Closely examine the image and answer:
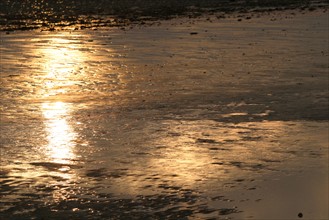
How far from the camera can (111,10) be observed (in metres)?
41.0

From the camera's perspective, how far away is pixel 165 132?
→ 1312cm

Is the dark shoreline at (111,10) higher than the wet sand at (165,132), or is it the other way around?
the dark shoreline at (111,10)

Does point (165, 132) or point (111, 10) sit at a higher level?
point (111, 10)

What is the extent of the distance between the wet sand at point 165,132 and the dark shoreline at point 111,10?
365 inches

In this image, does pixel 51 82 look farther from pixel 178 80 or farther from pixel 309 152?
pixel 309 152

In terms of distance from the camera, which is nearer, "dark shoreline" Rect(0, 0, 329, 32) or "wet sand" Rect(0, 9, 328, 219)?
"wet sand" Rect(0, 9, 328, 219)

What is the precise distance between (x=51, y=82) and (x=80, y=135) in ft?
17.9

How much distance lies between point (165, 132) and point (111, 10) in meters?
28.3

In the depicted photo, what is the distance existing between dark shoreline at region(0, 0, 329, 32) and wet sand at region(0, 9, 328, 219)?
928 cm

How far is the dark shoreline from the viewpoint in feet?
111

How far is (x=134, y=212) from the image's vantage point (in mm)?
9352

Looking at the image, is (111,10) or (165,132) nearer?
(165,132)

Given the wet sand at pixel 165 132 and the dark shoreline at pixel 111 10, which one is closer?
the wet sand at pixel 165 132

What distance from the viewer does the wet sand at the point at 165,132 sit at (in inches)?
383
